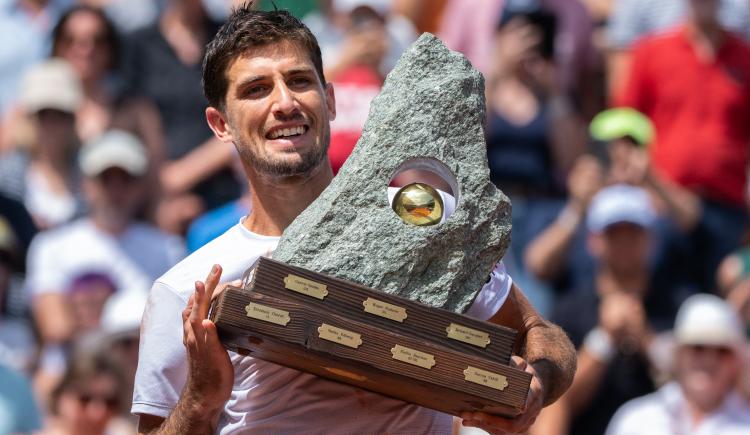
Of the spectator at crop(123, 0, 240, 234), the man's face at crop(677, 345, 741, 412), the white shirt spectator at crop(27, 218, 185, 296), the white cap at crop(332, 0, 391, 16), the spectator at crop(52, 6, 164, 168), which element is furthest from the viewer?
the spectator at crop(52, 6, 164, 168)

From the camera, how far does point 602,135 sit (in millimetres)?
9172

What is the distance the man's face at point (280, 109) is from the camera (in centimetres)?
445

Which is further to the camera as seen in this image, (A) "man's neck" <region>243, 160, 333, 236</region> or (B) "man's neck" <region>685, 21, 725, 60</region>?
(B) "man's neck" <region>685, 21, 725, 60</region>

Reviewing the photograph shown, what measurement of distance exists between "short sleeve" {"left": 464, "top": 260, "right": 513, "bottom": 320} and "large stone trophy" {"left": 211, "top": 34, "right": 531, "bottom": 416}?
18cm

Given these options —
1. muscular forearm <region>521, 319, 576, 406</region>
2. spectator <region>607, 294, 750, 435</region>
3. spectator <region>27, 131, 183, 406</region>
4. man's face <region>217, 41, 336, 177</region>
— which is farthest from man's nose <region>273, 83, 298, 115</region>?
spectator <region>27, 131, 183, 406</region>

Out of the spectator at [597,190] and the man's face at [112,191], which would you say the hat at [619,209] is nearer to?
the spectator at [597,190]

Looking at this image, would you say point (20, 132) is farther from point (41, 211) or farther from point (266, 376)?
point (266, 376)

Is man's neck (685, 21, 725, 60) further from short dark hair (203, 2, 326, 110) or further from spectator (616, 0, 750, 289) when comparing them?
short dark hair (203, 2, 326, 110)

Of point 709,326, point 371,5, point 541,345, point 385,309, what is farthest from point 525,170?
point 385,309

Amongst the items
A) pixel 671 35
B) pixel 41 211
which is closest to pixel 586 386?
pixel 671 35

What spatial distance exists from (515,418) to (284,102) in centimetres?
108

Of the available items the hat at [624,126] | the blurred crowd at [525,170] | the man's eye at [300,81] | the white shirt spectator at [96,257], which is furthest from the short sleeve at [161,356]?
the hat at [624,126]

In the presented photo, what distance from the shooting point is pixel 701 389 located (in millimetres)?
7824

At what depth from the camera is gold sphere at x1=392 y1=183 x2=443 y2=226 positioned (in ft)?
14.3
